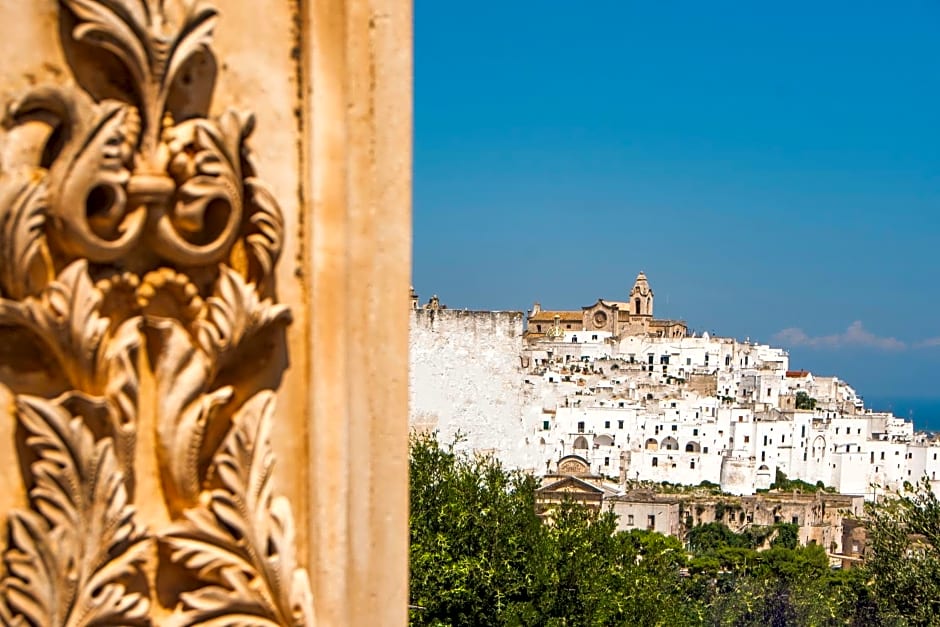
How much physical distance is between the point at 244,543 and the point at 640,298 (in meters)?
103

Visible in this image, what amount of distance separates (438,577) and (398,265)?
1309cm

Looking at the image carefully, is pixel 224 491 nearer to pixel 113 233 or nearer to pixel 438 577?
pixel 113 233

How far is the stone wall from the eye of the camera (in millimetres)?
19688

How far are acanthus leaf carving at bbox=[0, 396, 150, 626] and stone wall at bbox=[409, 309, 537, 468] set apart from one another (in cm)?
1805

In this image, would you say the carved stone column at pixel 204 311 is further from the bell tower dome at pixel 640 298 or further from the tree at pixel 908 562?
the bell tower dome at pixel 640 298

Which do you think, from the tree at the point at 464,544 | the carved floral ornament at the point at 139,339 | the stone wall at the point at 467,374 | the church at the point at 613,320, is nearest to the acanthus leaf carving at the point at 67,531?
the carved floral ornament at the point at 139,339

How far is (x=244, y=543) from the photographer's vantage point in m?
1.42

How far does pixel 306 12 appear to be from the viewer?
151 centimetres

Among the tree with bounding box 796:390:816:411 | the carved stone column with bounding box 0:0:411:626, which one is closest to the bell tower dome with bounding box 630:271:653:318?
the tree with bounding box 796:390:816:411

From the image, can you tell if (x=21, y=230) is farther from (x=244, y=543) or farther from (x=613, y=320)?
(x=613, y=320)

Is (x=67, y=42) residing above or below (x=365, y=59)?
below

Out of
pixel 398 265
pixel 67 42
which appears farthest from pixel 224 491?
pixel 67 42

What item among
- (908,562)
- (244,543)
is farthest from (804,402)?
(244,543)

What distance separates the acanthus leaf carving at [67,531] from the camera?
121cm
